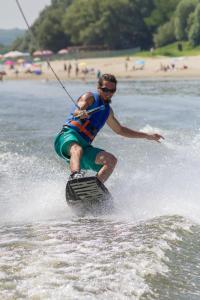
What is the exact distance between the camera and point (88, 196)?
256 inches

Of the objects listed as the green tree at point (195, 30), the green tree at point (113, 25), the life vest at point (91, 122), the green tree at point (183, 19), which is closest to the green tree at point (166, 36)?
the green tree at point (183, 19)

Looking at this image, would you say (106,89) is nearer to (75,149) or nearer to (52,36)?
(75,149)

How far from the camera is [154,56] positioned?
71.2 m

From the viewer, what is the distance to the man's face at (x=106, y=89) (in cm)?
668

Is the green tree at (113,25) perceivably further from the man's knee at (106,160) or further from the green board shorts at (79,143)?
the man's knee at (106,160)

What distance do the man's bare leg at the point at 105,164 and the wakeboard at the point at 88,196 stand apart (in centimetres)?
21

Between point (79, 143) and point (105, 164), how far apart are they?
0.36 meters

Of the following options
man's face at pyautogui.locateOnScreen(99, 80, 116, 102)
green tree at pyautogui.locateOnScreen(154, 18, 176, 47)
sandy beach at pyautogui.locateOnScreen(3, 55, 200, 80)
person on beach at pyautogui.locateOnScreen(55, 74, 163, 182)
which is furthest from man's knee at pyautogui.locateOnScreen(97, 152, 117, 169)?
green tree at pyautogui.locateOnScreen(154, 18, 176, 47)

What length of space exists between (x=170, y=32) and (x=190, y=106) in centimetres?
6323

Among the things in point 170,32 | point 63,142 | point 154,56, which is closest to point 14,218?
point 63,142

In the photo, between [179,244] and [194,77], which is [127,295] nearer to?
[179,244]

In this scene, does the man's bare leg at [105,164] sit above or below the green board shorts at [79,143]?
below

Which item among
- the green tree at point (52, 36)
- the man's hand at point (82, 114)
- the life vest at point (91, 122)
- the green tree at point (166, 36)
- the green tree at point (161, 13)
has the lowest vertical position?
the green tree at point (52, 36)

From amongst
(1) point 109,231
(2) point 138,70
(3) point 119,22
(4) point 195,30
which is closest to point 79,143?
(1) point 109,231
